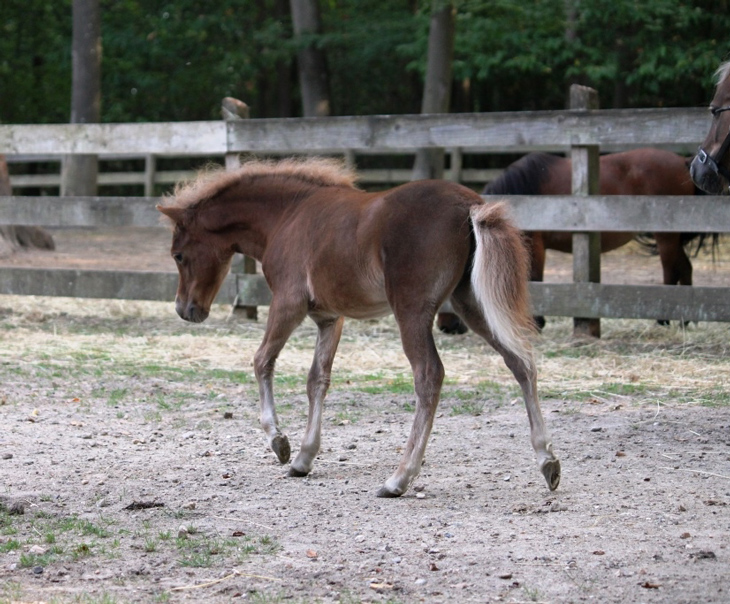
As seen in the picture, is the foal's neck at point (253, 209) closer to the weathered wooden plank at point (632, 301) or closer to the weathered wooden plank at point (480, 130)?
the weathered wooden plank at point (480, 130)

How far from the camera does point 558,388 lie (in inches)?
236

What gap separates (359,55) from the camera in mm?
21625

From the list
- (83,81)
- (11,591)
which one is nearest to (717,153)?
(11,591)

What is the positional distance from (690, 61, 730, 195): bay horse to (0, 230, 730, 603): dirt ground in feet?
4.20

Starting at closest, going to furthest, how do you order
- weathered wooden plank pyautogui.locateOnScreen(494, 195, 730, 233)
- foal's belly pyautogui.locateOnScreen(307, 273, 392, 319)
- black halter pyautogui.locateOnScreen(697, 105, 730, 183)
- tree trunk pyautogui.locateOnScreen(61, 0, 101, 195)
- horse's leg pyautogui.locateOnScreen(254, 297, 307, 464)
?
foal's belly pyautogui.locateOnScreen(307, 273, 392, 319) → horse's leg pyautogui.locateOnScreen(254, 297, 307, 464) → black halter pyautogui.locateOnScreen(697, 105, 730, 183) → weathered wooden plank pyautogui.locateOnScreen(494, 195, 730, 233) → tree trunk pyautogui.locateOnScreen(61, 0, 101, 195)

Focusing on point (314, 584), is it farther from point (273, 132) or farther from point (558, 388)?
point (273, 132)

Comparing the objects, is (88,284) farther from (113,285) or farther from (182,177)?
(182,177)

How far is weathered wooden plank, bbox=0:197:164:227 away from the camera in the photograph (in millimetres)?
8250

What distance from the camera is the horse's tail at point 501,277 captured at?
384 cm

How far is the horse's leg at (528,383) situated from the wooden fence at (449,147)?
10.1ft

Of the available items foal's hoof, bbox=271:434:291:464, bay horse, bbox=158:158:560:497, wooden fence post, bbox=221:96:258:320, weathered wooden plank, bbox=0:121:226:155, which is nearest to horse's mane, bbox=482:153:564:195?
wooden fence post, bbox=221:96:258:320

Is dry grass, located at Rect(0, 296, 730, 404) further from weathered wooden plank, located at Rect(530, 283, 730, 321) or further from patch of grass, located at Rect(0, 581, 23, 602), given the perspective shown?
patch of grass, located at Rect(0, 581, 23, 602)

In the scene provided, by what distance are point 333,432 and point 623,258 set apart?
24.0 feet

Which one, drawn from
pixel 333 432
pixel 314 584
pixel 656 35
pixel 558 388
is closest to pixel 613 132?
pixel 558 388
